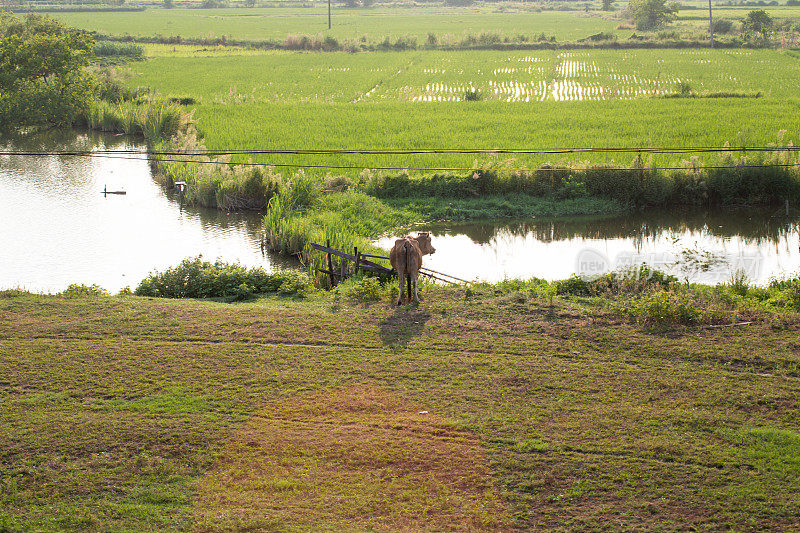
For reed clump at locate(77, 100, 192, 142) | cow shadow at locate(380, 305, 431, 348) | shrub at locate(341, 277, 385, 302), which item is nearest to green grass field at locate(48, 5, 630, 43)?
reed clump at locate(77, 100, 192, 142)

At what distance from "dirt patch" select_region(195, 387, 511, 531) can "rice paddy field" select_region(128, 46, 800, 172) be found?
14.3m

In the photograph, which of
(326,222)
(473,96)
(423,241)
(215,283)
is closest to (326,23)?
(473,96)

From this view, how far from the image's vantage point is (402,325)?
11.8 metres

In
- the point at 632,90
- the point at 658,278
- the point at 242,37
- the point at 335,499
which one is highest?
the point at 242,37

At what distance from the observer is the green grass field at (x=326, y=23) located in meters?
66.2

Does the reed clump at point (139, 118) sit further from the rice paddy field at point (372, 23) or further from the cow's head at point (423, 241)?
the rice paddy field at point (372, 23)

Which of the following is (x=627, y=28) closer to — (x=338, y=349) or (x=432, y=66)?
(x=432, y=66)

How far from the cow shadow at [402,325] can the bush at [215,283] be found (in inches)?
99.9

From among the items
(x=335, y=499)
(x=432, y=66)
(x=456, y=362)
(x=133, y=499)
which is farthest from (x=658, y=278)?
(x=432, y=66)

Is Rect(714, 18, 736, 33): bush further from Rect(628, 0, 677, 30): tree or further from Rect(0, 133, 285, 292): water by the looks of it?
Rect(0, 133, 285, 292): water

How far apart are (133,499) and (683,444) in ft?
18.9

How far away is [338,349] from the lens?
11.0m

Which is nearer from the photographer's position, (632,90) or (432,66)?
(632,90)

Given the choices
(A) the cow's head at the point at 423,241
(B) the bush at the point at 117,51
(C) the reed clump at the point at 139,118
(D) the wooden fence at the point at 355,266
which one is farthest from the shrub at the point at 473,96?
(B) the bush at the point at 117,51
